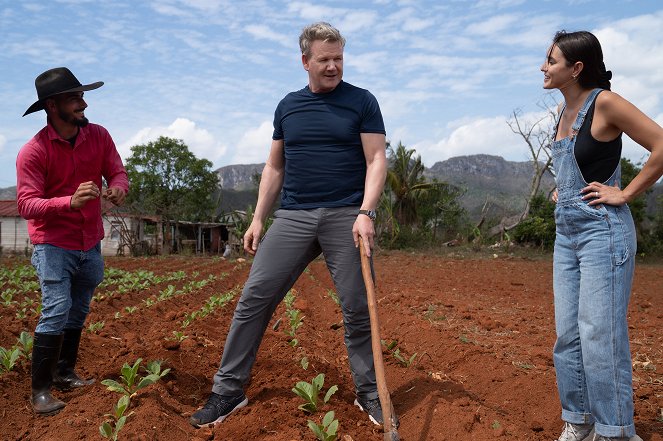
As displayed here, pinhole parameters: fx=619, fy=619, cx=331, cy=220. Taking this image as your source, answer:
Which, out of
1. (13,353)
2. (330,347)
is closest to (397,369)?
(330,347)

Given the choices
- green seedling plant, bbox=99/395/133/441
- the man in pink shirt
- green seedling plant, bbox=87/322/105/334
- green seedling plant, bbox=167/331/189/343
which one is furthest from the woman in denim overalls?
green seedling plant, bbox=87/322/105/334

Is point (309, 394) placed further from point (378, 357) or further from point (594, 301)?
point (594, 301)

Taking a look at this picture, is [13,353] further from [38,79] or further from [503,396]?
[503,396]

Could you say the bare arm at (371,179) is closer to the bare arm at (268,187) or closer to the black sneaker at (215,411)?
the bare arm at (268,187)

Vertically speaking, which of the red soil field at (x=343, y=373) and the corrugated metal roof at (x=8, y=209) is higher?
the corrugated metal roof at (x=8, y=209)

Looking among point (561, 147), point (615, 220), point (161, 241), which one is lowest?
point (161, 241)

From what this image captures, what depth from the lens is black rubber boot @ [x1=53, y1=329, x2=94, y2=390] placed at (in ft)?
13.6

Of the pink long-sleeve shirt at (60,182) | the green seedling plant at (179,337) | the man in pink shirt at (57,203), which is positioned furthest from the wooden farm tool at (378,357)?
the green seedling plant at (179,337)

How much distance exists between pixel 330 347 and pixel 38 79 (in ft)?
11.4

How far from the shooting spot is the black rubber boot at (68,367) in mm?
4152

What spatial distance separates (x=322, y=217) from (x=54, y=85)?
1807 millimetres

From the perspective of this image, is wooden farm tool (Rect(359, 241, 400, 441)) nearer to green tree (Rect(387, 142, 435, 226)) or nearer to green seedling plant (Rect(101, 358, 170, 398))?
green seedling plant (Rect(101, 358, 170, 398))

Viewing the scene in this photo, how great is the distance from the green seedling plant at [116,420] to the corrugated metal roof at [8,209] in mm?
31100

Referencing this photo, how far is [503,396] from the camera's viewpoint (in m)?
4.09
